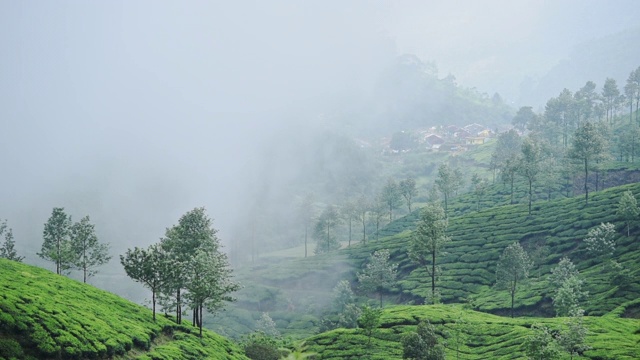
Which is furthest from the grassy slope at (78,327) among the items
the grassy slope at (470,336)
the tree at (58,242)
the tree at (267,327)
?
the tree at (267,327)

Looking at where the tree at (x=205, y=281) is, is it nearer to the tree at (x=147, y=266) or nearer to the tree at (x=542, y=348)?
the tree at (x=147, y=266)

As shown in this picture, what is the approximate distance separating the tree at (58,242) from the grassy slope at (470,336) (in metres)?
52.2

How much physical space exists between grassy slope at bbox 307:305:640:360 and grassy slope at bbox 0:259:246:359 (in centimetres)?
2165

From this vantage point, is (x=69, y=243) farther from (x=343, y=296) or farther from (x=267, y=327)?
(x=343, y=296)

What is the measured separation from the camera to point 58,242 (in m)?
113

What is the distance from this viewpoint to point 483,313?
112m

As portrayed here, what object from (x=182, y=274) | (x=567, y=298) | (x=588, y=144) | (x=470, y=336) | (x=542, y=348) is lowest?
(x=470, y=336)

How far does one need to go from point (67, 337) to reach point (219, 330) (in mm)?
88871

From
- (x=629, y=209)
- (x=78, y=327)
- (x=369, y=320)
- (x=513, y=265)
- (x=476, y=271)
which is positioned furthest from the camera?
(x=476, y=271)

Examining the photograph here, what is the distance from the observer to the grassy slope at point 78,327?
5316 cm

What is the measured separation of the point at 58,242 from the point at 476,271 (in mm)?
99094

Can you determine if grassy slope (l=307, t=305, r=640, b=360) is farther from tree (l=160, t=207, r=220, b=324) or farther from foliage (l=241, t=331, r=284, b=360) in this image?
tree (l=160, t=207, r=220, b=324)

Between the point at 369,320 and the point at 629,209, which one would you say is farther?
the point at 629,209

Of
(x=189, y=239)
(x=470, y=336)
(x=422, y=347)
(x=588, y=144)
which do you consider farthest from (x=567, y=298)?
(x=189, y=239)
